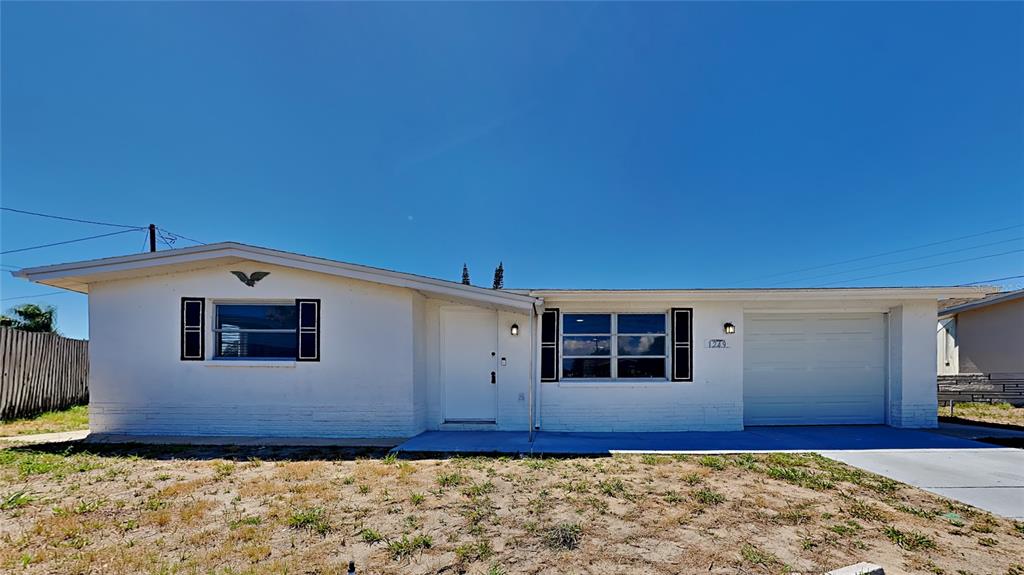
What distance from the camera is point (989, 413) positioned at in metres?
9.68

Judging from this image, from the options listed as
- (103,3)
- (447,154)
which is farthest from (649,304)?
(103,3)

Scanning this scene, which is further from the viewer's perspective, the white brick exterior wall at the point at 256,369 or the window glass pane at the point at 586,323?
the window glass pane at the point at 586,323

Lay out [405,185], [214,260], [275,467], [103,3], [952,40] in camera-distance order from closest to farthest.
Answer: [275,467]
[214,260]
[103,3]
[952,40]
[405,185]

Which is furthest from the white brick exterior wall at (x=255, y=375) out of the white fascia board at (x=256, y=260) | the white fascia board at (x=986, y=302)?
the white fascia board at (x=986, y=302)

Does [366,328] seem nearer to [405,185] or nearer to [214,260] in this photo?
[214,260]

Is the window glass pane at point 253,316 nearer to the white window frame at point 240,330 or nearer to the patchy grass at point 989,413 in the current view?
the white window frame at point 240,330

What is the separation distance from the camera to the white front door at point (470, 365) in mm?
7539

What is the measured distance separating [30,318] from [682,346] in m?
20.6

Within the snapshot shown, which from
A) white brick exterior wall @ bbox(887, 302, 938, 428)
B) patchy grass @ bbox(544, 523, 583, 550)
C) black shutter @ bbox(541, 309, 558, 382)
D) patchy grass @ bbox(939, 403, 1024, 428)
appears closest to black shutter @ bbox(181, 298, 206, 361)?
black shutter @ bbox(541, 309, 558, 382)

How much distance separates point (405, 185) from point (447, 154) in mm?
2243

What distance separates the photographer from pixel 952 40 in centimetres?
890

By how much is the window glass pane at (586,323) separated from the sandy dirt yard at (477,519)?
2770 millimetres

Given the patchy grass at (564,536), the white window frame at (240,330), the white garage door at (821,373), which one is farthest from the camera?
the white garage door at (821,373)

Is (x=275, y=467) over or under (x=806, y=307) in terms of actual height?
under
